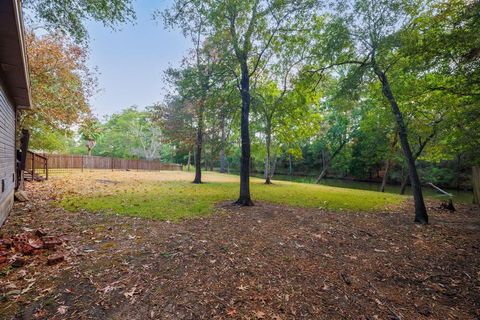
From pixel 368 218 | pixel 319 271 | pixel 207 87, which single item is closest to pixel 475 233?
pixel 368 218

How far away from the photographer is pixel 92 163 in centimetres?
2483

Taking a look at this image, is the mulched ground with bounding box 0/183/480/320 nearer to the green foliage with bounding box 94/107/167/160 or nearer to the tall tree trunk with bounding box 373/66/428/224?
the tall tree trunk with bounding box 373/66/428/224

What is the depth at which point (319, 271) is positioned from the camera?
127 inches

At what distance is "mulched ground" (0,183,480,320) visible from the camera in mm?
2332

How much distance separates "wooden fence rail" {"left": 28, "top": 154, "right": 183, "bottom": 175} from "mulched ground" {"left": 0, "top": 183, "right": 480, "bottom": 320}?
20.4 metres

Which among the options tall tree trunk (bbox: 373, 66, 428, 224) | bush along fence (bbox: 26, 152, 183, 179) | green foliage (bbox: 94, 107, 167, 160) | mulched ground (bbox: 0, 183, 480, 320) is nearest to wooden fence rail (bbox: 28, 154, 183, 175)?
bush along fence (bbox: 26, 152, 183, 179)

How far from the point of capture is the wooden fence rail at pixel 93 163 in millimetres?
21050

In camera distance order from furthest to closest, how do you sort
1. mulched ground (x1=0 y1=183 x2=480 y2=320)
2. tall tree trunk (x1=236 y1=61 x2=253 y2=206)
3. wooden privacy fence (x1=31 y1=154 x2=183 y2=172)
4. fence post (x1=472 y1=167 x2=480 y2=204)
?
wooden privacy fence (x1=31 y1=154 x2=183 y2=172)
fence post (x1=472 y1=167 x2=480 y2=204)
tall tree trunk (x1=236 y1=61 x2=253 y2=206)
mulched ground (x1=0 y1=183 x2=480 y2=320)

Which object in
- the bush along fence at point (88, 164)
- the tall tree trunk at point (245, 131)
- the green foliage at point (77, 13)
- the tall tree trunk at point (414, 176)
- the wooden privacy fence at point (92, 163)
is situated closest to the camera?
the green foliage at point (77, 13)

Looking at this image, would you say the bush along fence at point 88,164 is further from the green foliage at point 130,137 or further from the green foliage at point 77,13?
the green foliage at point 77,13

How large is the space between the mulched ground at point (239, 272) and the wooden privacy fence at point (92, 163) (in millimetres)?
20397

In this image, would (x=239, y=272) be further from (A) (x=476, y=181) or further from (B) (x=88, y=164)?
(B) (x=88, y=164)

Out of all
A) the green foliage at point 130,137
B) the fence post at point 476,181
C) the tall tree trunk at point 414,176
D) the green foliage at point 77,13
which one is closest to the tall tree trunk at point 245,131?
the green foliage at point 77,13

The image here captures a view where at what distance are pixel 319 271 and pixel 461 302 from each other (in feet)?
5.46
